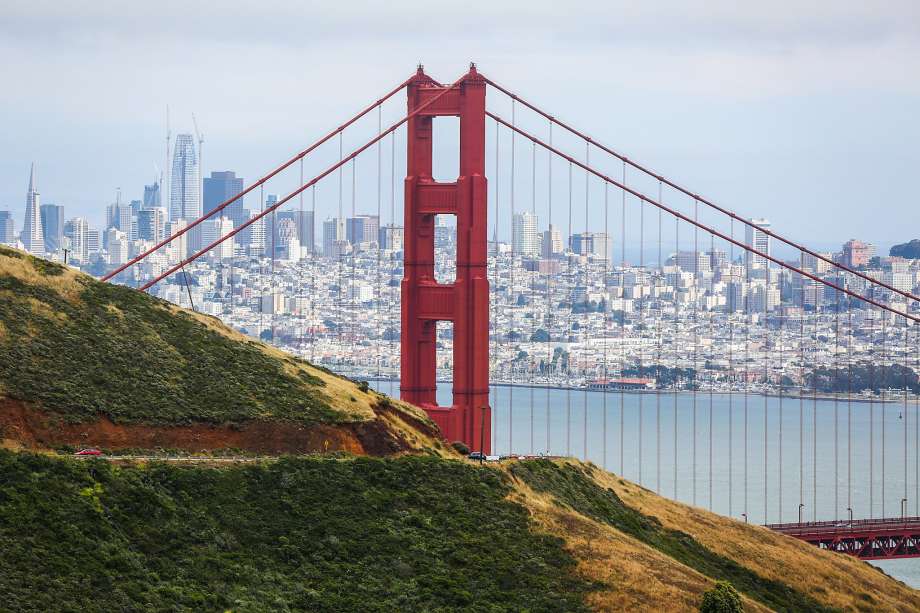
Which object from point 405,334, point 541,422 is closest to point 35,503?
point 405,334

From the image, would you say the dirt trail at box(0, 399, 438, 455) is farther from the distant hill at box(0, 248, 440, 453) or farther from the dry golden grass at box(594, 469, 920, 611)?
the dry golden grass at box(594, 469, 920, 611)

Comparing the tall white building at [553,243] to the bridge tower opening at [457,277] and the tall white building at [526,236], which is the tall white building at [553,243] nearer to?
the tall white building at [526,236]

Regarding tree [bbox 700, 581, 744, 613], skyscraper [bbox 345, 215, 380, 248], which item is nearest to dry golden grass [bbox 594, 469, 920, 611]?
tree [bbox 700, 581, 744, 613]

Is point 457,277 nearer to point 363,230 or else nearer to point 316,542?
point 316,542

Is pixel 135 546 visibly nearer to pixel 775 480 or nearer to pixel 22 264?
pixel 22 264

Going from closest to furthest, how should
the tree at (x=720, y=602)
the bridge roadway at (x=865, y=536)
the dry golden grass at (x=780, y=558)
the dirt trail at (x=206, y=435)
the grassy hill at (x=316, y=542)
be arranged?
the grassy hill at (x=316, y=542)
the tree at (x=720, y=602)
the dirt trail at (x=206, y=435)
the dry golden grass at (x=780, y=558)
the bridge roadway at (x=865, y=536)

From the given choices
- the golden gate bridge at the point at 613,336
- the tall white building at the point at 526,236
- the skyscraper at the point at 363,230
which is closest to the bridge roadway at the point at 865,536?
the golden gate bridge at the point at 613,336

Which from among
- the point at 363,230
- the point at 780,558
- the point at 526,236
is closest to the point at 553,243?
the point at 526,236
